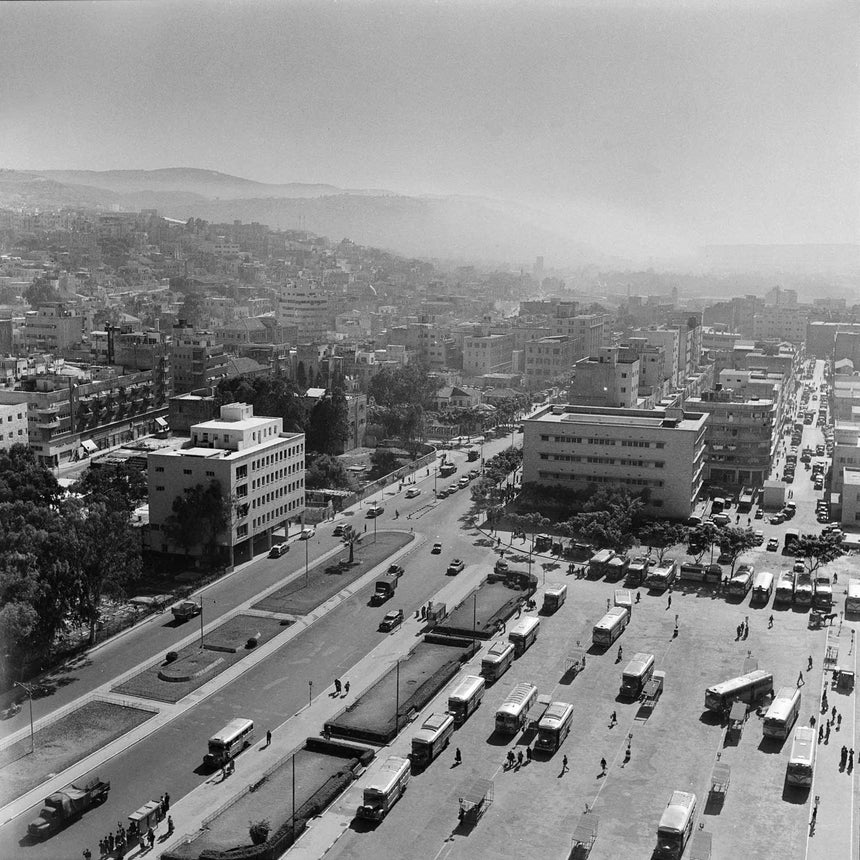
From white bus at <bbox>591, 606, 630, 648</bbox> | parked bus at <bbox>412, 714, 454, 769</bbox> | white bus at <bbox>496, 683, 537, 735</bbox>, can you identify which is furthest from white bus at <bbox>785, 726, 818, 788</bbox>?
parked bus at <bbox>412, 714, 454, 769</bbox>

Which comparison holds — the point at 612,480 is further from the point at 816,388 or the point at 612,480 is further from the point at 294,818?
the point at 816,388

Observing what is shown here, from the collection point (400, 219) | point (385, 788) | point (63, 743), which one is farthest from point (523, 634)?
point (400, 219)

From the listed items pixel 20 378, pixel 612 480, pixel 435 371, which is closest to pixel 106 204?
pixel 435 371

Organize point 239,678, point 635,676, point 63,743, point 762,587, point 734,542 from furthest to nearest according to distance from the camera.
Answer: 1. point 734,542
2. point 762,587
3. point 239,678
4. point 635,676
5. point 63,743

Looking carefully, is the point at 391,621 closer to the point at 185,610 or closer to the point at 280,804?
the point at 185,610

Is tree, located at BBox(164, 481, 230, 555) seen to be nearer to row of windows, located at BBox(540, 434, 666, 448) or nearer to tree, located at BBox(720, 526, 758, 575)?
row of windows, located at BBox(540, 434, 666, 448)

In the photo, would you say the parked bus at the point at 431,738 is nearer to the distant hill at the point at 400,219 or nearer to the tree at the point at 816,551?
the tree at the point at 816,551
